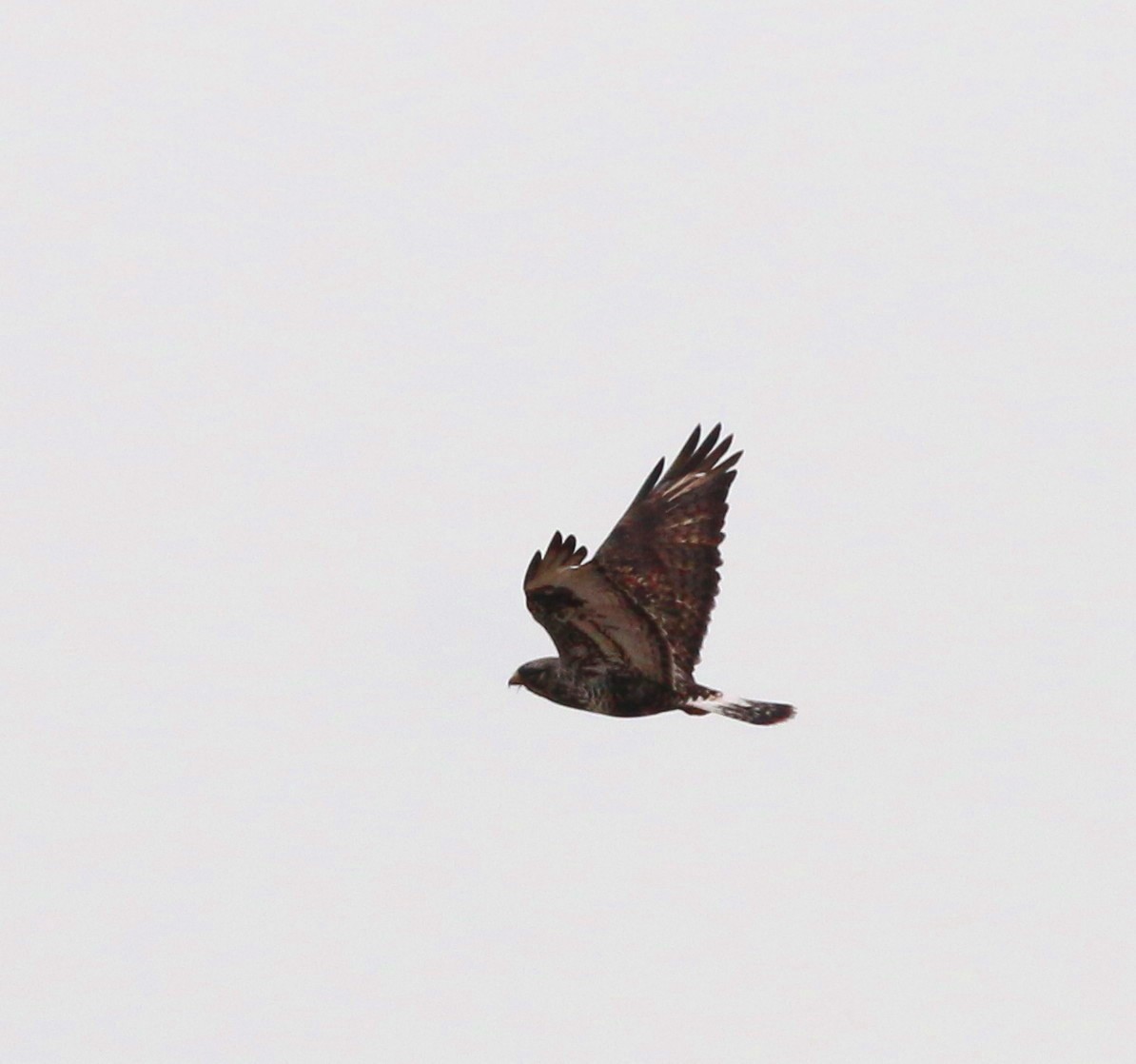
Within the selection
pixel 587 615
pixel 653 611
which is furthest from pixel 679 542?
pixel 587 615

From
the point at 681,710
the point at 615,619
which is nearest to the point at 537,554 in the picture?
the point at 615,619

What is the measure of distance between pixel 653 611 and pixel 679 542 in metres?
0.57

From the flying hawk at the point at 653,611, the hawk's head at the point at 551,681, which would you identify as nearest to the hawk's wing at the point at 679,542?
the flying hawk at the point at 653,611

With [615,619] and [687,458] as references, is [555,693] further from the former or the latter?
[687,458]

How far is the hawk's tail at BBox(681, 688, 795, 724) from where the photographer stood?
1862 centimetres

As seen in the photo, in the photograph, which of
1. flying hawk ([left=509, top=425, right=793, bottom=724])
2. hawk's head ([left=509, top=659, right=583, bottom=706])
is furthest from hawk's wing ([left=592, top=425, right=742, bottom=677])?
hawk's head ([left=509, top=659, right=583, bottom=706])

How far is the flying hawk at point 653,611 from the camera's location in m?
18.0

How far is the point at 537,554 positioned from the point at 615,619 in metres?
1.28

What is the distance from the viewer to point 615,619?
58.9 ft

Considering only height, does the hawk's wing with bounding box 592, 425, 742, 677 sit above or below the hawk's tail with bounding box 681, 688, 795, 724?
above

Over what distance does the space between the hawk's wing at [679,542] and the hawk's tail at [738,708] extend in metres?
0.23

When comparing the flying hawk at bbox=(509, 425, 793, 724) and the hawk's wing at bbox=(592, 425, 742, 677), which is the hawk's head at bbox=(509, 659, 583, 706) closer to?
the flying hawk at bbox=(509, 425, 793, 724)

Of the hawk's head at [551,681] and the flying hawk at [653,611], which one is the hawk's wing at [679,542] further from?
the hawk's head at [551,681]

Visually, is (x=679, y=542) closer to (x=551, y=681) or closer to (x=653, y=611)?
(x=653, y=611)
